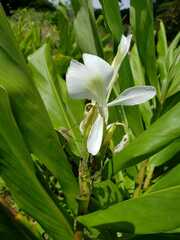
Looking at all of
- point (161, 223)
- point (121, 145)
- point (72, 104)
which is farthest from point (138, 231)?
point (72, 104)

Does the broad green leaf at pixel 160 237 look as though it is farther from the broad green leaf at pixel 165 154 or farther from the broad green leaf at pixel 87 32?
the broad green leaf at pixel 87 32

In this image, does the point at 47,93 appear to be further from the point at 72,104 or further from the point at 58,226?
the point at 58,226

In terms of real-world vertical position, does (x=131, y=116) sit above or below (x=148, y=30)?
below

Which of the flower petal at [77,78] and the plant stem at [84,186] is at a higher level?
the flower petal at [77,78]

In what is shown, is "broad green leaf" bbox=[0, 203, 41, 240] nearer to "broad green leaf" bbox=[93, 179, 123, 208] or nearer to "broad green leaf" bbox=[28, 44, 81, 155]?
"broad green leaf" bbox=[93, 179, 123, 208]

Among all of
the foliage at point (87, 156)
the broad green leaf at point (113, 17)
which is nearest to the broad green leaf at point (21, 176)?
the foliage at point (87, 156)

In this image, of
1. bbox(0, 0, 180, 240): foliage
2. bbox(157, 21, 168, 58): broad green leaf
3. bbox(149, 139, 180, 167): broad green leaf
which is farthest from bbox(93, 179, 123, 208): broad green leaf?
bbox(157, 21, 168, 58): broad green leaf
